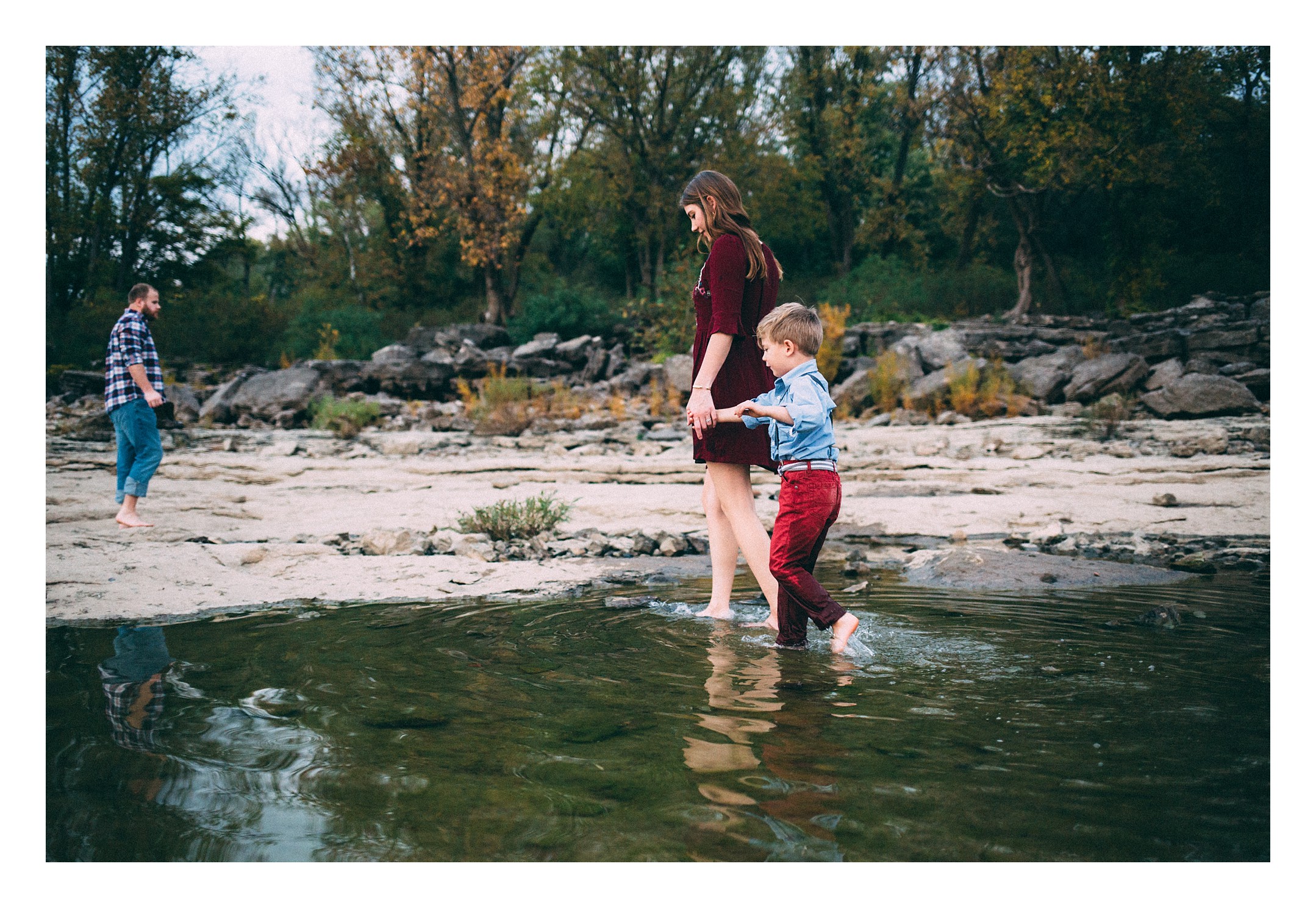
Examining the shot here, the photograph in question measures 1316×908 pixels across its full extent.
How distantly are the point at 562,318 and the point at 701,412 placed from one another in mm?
18385

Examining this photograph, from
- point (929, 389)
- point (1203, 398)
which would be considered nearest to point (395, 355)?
point (929, 389)

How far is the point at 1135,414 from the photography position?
1088 centimetres

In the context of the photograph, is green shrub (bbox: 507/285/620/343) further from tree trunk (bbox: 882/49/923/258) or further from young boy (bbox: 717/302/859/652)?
young boy (bbox: 717/302/859/652)

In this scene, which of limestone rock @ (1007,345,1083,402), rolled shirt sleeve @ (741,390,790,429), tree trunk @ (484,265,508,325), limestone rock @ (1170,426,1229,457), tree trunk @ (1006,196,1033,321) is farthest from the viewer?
tree trunk @ (484,265,508,325)

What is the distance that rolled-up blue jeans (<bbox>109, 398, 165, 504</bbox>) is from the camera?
6.07 m

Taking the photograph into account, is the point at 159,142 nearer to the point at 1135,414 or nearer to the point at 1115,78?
the point at 1135,414

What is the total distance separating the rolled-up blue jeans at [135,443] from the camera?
6.07 metres

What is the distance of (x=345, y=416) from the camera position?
1208 cm

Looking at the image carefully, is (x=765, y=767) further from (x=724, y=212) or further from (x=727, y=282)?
(x=724, y=212)

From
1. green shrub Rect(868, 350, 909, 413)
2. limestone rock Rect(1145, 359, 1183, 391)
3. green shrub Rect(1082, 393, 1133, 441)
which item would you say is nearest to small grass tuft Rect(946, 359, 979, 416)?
green shrub Rect(868, 350, 909, 413)

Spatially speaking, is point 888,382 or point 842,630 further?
point 888,382

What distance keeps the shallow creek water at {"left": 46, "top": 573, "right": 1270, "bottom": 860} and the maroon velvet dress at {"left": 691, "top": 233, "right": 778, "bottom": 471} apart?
0.71 m

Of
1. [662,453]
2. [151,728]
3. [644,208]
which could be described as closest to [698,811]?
[151,728]

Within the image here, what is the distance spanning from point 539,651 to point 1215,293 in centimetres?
1280
